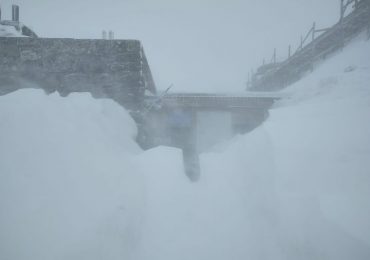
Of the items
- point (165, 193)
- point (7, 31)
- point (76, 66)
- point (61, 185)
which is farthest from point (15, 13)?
point (165, 193)

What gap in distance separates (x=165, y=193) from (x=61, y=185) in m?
1.50

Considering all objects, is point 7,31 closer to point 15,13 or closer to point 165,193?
point 15,13

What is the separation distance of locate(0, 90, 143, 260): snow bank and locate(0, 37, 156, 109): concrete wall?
0.80 meters

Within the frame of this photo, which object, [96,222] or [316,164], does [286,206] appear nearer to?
[316,164]

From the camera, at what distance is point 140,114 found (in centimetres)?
545

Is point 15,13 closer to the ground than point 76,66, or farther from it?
farther from it

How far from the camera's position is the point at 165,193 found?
379cm

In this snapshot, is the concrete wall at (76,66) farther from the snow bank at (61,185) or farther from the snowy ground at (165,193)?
the snow bank at (61,185)

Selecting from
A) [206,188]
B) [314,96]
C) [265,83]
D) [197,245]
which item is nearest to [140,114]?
[206,188]

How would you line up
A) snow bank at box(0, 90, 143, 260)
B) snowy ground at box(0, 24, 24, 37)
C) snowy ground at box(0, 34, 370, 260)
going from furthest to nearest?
snowy ground at box(0, 24, 24, 37) < snowy ground at box(0, 34, 370, 260) < snow bank at box(0, 90, 143, 260)

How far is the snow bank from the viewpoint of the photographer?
288cm

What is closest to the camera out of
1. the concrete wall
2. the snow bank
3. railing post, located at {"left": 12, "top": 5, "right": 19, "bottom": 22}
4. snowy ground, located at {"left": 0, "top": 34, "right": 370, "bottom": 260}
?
the snow bank

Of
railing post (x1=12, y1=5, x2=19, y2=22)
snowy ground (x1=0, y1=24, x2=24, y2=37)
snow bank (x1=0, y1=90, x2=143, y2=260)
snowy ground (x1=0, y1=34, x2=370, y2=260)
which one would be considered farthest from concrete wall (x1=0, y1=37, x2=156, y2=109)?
railing post (x1=12, y1=5, x2=19, y2=22)

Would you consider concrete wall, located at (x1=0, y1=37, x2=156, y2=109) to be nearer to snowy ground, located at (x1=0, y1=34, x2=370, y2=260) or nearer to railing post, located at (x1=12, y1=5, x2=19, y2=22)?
snowy ground, located at (x1=0, y1=34, x2=370, y2=260)
